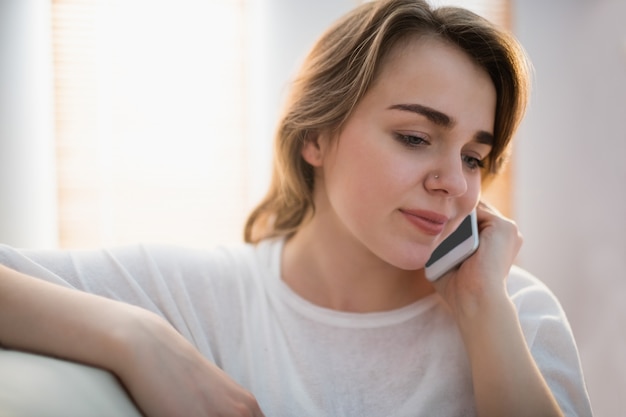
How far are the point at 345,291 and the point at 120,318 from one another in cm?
50

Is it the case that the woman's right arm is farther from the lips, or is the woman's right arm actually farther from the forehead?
the forehead

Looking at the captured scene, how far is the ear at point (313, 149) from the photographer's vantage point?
1149 millimetres

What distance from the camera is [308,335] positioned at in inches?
41.0

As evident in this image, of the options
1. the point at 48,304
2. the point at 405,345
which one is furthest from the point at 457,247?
the point at 48,304

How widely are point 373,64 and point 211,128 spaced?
1737 millimetres

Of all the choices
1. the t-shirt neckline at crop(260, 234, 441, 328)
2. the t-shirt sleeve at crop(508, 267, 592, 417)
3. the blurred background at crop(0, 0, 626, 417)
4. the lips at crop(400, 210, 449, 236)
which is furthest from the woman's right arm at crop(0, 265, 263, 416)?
the blurred background at crop(0, 0, 626, 417)

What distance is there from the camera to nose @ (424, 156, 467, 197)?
95cm

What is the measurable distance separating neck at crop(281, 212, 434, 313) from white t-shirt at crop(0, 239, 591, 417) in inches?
1.5

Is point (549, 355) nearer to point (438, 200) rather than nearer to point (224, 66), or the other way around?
point (438, 200)

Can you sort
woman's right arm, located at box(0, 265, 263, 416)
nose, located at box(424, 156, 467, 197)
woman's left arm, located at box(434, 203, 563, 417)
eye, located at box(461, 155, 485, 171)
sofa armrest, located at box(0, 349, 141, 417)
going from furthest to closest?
eye, located at box(461, 155, 485, 171) < nose, located at box(424, 156, 467, 197) < woman's left arm, located at box(434, 203, 563, 417) < woman's right arm, located at box(0, 265, 263, 416) < sofa armrest, located at box(0, 349, 141, 417)

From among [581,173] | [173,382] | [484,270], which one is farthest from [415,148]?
[581,173]

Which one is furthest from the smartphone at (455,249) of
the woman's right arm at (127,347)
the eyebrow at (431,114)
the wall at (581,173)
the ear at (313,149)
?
the wall at (581,173)

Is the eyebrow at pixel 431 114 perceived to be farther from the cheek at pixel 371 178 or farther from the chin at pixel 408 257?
the chin at pixel 408 257

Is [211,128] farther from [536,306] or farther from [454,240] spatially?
[536,306]
